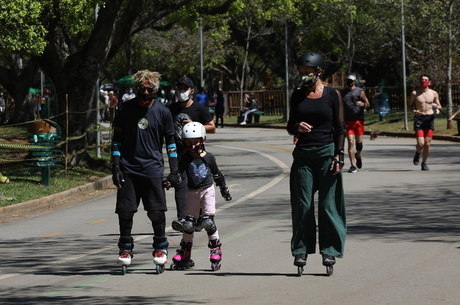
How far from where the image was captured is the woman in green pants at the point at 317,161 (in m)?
9.97

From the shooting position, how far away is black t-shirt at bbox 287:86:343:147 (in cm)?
1000

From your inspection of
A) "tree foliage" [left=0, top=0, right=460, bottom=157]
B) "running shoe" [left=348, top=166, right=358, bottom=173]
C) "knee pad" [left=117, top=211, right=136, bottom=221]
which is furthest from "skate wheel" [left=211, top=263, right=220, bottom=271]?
"running shoe" [left=348, top=166, right=358, bottom=173]

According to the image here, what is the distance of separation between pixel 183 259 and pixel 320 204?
4.62 feet

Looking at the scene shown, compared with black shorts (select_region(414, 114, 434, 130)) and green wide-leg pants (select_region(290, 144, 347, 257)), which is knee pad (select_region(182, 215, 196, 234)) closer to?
green wide-leg pants (select_region(290, 144, 347, 257))

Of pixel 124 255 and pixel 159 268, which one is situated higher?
pixel 124 255

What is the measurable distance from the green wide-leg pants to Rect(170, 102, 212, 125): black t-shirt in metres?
2.36

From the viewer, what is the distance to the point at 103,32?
23766mm

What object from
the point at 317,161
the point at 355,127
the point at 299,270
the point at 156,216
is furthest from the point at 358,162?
the point at 299,270

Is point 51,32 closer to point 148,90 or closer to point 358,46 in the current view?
point 148,90

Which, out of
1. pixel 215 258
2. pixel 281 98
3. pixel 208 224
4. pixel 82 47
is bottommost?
pixel 215 258

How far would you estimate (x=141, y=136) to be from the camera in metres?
10.4

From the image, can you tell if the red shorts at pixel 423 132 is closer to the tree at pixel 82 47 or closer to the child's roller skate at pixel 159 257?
the tree at pixel 82 47

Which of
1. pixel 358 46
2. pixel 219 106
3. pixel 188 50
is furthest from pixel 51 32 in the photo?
pixel 188 50

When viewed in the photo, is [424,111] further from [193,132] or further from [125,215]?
[125,215]
